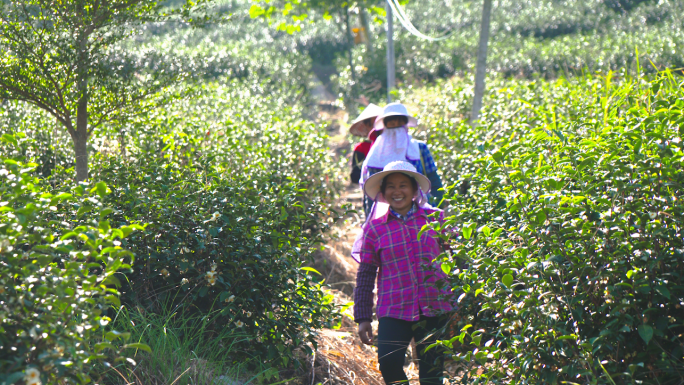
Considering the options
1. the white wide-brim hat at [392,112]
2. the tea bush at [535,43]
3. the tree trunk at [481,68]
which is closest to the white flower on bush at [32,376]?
the white wide-brim hat at [392,112]

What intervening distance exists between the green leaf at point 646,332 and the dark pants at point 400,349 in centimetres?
109

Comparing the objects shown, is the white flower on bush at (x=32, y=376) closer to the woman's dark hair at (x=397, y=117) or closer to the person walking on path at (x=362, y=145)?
the woman's dark hair at (x=397, y=117)

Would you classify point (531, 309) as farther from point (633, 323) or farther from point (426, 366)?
point (426, 366)

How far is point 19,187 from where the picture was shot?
1660 millimetres

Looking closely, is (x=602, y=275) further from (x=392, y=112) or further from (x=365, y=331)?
(x=392, y=112)

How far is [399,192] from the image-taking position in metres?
3.13

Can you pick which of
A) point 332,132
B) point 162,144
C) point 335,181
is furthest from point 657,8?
point 162,144

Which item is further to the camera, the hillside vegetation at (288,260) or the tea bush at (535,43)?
the tea bush at (535,43)

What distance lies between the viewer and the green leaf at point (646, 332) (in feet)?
5.88

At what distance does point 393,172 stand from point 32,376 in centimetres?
207

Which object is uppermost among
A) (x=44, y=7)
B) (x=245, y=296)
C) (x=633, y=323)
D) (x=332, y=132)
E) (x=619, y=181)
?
(x=44, y=7)

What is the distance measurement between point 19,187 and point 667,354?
6.70 feet

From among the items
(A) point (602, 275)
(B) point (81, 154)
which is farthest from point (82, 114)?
(A) point (602, 275)

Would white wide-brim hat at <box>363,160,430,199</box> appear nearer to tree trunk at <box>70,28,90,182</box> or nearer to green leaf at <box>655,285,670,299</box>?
green leaf at <box>655,285,670,299</box>
